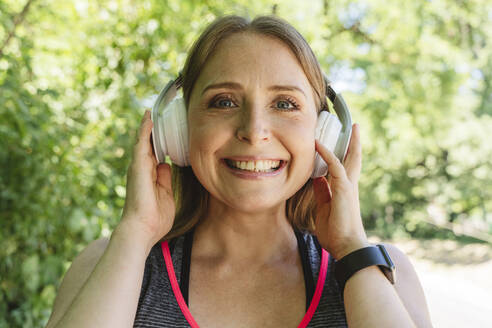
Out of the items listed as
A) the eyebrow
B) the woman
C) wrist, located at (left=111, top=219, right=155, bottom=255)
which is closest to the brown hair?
the woman

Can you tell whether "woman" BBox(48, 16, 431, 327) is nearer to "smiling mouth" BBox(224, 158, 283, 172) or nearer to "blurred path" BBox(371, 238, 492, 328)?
"smiling mouth" BBox(224, 158, 283, 172)

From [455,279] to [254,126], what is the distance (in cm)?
1115

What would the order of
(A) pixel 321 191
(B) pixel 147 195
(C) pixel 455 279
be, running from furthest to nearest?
(C) pixel 455 279, (A) pixel 321 191, (B) pixel 147 195

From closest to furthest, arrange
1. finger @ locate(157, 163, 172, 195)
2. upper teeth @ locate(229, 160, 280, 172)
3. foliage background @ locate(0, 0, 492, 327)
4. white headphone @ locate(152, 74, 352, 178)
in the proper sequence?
upper teeth @ locate(229, 160, 280, 172)
white headphone @ locate(152, 74, 352, 178)
finger @ locate(157, 163, 172, 195)
foliage background @ locate(0, 0, 492, 327)

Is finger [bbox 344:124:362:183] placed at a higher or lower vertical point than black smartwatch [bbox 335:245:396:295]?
higher

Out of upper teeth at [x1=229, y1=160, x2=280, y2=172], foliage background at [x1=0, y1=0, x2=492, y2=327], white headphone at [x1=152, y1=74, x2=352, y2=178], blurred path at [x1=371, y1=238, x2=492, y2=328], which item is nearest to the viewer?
upper teeth at [x1=229, y1=160, x2=280, y2=172]

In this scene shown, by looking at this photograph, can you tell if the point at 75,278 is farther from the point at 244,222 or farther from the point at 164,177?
the point at 244,222

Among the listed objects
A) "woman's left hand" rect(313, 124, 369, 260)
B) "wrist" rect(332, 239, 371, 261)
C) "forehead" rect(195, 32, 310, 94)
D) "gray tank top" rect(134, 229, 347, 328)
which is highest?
"forehead" rect(195, 32, 310, 94)

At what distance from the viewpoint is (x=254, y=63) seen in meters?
1.48

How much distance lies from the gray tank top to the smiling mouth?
1.29ft

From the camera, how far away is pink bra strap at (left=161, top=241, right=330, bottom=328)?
1.42 meters

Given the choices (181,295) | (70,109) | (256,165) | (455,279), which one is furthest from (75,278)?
(455,279)

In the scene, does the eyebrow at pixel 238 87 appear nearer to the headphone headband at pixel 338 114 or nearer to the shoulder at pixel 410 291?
the headphone headband at pixel 338 114

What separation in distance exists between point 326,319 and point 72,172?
1.80m
